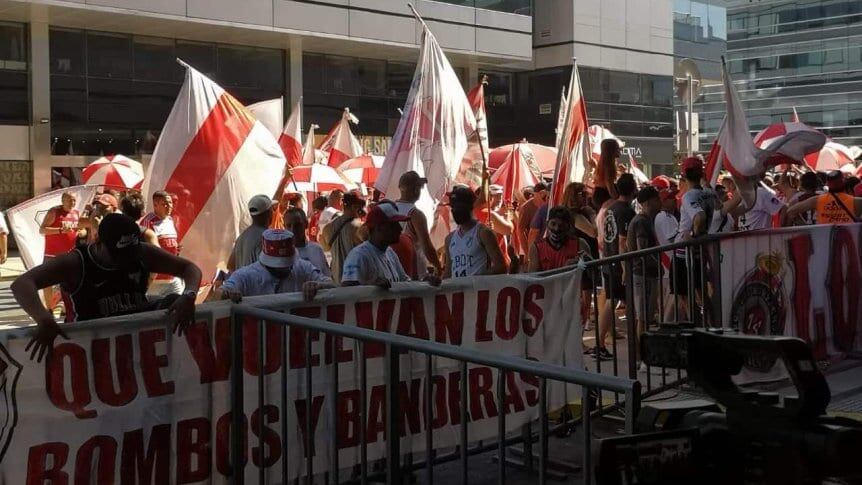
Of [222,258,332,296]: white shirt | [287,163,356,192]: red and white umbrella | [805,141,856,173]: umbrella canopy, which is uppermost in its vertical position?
[805,141,856,173]: umbrella canopy

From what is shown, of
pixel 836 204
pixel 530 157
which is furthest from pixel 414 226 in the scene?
pixel 530 157

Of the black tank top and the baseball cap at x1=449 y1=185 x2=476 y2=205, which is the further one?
the baseball cap at x1=449 y1=185 x2=476 y2=205

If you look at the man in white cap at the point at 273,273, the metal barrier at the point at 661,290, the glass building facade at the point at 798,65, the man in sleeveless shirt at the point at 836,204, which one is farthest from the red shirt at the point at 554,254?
the glass building facade at the point at 798,65

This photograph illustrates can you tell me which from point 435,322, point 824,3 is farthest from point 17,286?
point 824,3

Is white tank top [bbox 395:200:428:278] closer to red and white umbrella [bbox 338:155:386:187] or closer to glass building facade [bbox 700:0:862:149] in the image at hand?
red and white umbrella [bbox 338:155:386:187]

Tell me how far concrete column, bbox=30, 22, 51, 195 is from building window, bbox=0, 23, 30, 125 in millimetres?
213

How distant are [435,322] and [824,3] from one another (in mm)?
74624

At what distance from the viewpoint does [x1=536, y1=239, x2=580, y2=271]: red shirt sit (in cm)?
859

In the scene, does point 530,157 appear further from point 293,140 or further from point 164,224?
point 164,224

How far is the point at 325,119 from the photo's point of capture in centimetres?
3578

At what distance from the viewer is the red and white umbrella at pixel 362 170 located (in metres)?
19.9

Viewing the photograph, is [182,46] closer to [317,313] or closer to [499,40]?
[499,40]

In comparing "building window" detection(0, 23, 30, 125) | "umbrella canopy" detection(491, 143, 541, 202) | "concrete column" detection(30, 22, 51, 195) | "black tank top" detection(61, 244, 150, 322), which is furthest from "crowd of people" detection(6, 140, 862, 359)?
"building window" detection(0, 23, 30, 125)

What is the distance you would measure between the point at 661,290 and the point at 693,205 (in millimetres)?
1609
